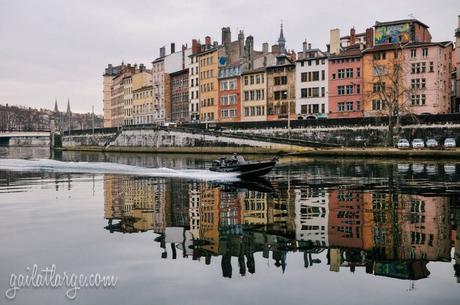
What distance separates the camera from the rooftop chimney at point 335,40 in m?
93.9

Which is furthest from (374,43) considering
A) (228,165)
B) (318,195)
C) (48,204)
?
(48,204)

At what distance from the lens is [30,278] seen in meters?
13.2

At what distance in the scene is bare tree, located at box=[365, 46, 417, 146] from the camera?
2950 inches

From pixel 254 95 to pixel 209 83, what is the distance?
15.0 metres

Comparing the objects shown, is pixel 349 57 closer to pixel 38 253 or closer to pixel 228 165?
pixel 228 165

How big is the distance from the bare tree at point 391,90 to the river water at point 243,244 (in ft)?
144

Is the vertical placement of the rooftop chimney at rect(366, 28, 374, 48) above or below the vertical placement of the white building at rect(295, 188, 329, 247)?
above

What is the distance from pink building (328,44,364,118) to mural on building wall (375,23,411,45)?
416 centimetres

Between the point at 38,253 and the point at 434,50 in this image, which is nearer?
the point at 38,253

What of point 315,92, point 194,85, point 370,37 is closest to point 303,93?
point 315,92

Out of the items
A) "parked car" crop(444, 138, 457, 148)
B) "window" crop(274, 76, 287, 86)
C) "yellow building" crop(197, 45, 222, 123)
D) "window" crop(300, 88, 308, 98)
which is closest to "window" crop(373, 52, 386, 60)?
"window" crop(300, 88, 308, 98)

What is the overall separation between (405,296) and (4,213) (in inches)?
762

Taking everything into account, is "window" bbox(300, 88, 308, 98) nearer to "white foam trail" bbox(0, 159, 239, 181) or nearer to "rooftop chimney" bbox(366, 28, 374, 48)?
"rooftop chimney" bbox(366, 28, 374, 48)

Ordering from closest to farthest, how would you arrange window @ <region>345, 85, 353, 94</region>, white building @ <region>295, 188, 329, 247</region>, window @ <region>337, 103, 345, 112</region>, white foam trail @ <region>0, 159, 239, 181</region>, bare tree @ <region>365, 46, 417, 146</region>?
white building @ <region>295, 188, 329, 247</region> → white foam trail @ <region>0, 159, 239, 181</region> → bare tree @ <region>365, 46, 417, 146</region> → window @ <region>345, 85, 353, 94</region> → window @ <region>337, 103, 345, 112</region>
